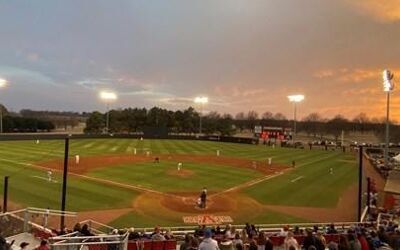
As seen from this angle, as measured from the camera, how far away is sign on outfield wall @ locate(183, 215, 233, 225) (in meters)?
27.0

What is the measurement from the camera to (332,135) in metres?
195

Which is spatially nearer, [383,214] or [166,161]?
[383,214]

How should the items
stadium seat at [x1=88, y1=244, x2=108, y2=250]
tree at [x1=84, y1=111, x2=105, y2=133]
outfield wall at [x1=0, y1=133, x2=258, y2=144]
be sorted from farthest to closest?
tree at [x1=84, y1=111, x2=105, y2=133]
outfield wall at [x1=0, y1=133, x2=258, y2=144]
stadium seat at [x1=88, y1=244, x2=108, y2=250]

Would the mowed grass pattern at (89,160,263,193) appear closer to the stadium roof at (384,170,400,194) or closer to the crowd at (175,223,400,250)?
the stadium roof at (384,170,400,194)

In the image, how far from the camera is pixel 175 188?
37469 millimetres

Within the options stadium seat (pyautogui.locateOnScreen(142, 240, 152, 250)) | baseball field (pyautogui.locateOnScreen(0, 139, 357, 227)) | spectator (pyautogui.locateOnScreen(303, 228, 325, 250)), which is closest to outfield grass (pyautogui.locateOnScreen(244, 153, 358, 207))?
baseball field (pyautogui.locateOnScreen(0, 139, 357, 227))

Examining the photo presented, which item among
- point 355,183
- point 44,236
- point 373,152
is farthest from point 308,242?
point 373,152

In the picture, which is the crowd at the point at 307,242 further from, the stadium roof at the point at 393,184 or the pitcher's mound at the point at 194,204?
the stadium roof at the point at 393,184

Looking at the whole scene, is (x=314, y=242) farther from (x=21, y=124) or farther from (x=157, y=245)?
(x=21, y=124)

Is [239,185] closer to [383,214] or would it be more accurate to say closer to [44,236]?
[383,214]

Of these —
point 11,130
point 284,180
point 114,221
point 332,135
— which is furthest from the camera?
point 332,135

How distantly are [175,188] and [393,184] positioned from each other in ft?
59.1

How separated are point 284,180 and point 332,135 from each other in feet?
521

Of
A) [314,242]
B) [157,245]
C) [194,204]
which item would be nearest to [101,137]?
[194,204]
